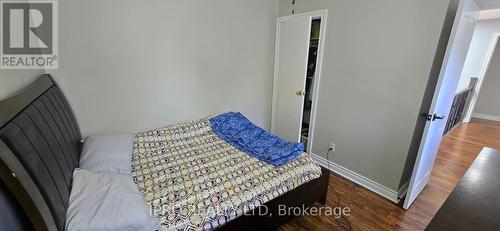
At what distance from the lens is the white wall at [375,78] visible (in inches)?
78.4

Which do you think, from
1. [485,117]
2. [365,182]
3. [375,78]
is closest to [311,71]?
[375,78]

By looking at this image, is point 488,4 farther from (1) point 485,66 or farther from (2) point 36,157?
(1) point 485,66

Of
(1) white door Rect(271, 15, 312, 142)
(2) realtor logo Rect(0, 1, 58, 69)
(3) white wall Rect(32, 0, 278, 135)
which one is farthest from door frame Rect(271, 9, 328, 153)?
(2) realtor logo Rect(0, 1, 58, 69)

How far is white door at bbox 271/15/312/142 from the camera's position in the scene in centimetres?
290

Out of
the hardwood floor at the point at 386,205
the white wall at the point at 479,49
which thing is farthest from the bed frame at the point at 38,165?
the white wall at the point at 479,49

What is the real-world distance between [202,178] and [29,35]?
5.95 ft

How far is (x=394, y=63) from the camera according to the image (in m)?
2.14

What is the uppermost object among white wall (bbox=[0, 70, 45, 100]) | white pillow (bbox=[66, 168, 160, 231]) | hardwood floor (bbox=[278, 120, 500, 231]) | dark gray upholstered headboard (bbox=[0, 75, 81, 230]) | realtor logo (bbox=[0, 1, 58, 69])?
realtor logo (bbox=[0, 1, 58, 69])

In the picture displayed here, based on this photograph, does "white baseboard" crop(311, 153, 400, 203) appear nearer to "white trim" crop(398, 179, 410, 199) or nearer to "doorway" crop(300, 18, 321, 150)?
"white trim" crop(398, 179, 410, 199)

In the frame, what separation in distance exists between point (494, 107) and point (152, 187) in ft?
26.1

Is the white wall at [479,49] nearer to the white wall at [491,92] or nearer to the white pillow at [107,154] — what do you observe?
the white wall at [491,92]

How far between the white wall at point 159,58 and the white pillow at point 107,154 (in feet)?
1.46

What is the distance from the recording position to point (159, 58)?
2430mm

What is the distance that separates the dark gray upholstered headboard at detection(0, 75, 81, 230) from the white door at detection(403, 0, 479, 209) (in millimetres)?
2627
